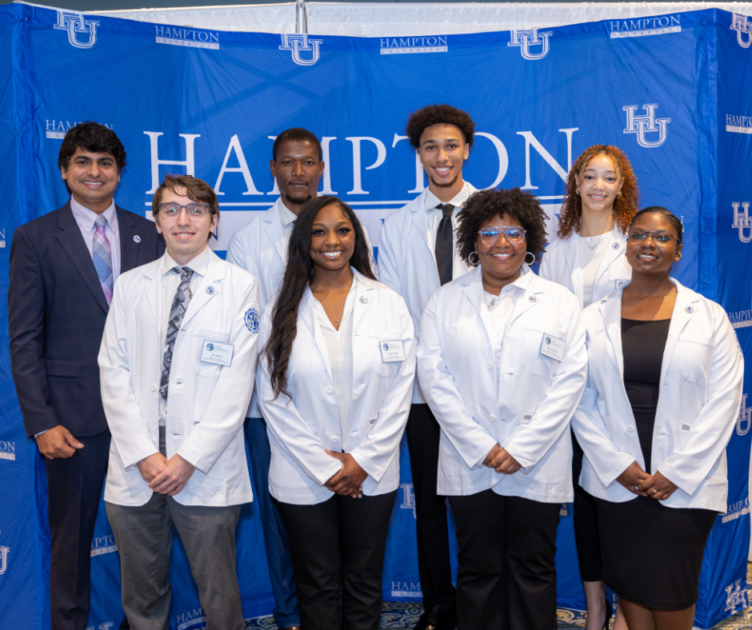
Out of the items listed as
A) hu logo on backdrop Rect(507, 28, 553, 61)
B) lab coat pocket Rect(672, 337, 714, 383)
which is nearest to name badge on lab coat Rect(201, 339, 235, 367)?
lab coat pocket Rect(672, 337, 714, 383)

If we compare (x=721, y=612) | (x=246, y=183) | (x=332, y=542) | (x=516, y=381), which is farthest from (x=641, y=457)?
(x=246, y=183)

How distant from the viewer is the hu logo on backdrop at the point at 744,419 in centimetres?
326

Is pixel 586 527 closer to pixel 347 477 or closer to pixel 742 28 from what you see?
pixel 347 477

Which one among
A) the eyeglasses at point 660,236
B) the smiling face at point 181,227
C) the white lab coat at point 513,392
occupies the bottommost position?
the white lab coat at point 513,392

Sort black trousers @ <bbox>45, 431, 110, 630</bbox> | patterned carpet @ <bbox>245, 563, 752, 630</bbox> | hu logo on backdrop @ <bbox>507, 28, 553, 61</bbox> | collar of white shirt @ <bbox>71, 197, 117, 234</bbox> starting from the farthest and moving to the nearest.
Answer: hu logo on backdrop @ <bbox>507, 28, 553, 61</bbox> → patterned carpet @ <bbox>245, 563, 752, 630</bbox> → collar of white shirt @ <bbox>71, 197, 117, 234</bbox> → black trousers @ <bbox>45, 431, 110, 630</bbox>

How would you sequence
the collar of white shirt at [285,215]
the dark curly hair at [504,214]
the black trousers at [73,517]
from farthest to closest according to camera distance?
the collar of white shirt at [285,215]
the black trousers at [73,517]
the dark curly hair at [504,214]

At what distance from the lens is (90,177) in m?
2.69

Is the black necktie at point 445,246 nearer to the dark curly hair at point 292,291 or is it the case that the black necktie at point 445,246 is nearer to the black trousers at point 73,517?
the dark curly hair at point 292,291

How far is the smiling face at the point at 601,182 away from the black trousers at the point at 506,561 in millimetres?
1340

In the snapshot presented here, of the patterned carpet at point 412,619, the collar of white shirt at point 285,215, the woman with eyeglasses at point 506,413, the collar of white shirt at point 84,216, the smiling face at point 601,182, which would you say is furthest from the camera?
the patterned carpet at point 412,619

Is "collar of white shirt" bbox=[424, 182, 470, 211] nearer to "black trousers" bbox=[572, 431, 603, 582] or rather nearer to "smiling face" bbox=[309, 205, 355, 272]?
"smiling face" bbox=[309, 205, 355, 272]

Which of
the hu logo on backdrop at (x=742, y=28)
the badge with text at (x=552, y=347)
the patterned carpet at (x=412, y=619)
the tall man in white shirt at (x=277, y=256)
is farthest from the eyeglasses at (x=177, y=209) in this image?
the hu logo on backdrop at (x=742, y=28)

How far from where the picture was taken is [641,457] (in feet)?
7.69

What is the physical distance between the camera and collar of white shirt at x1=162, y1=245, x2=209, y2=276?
2455 mm
